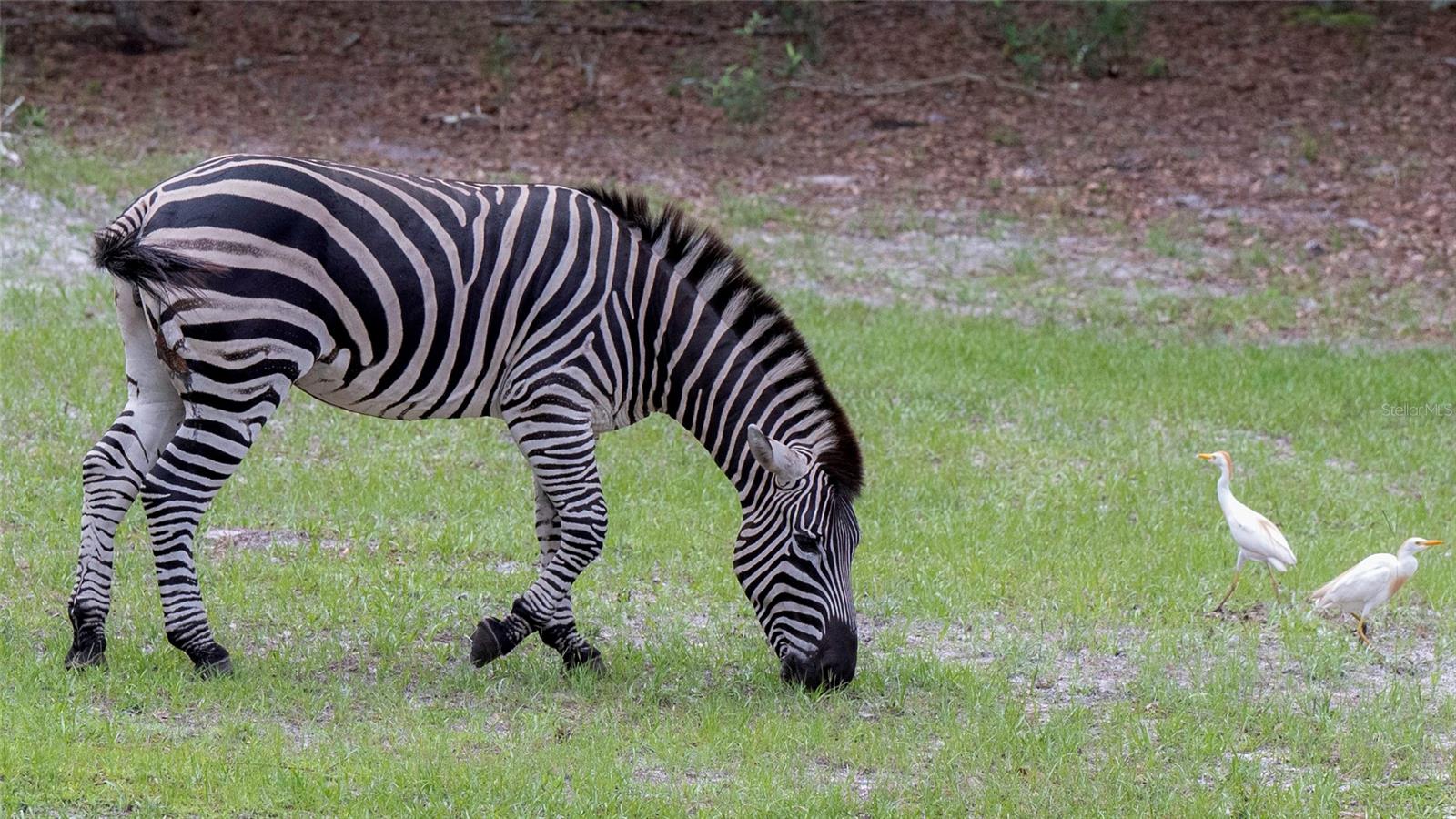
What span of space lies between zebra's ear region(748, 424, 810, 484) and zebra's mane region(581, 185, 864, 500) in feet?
0.79

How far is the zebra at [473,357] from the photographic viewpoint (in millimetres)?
5848

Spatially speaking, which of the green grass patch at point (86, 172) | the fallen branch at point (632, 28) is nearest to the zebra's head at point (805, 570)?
the green grass patch at point (86, 172)

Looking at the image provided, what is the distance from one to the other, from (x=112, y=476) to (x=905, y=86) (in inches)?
614

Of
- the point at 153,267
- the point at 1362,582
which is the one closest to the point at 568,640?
the point at 153,267

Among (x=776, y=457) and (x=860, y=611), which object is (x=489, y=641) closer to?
(x=776, y=457)

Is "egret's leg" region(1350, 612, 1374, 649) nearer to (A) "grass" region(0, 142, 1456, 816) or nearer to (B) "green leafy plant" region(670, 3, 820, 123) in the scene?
(A) "grass" region(0, 142, 1456, 816)

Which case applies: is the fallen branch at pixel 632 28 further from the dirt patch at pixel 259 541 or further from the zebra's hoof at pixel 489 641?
the zebra's hoof at pixel 489 641

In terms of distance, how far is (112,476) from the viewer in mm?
6145

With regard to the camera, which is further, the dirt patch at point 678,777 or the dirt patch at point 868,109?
the dirt patch at point 868,109

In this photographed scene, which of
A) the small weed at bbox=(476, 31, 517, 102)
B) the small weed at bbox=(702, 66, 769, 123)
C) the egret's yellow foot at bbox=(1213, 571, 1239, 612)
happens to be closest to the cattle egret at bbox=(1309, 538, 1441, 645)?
the egret's yellow foot at bbox=(1213, 571, 1239, 612)

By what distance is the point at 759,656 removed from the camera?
267 inches

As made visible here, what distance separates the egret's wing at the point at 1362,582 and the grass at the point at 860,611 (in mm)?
284

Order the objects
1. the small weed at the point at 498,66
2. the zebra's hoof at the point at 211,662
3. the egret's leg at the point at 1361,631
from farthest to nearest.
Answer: the small weed at the point at 498,66 → the egret's leg at the point at 1361,631 → the zebra's hoof at the point at 211,662

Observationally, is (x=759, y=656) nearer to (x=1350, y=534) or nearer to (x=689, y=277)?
(x=689, y=277)
